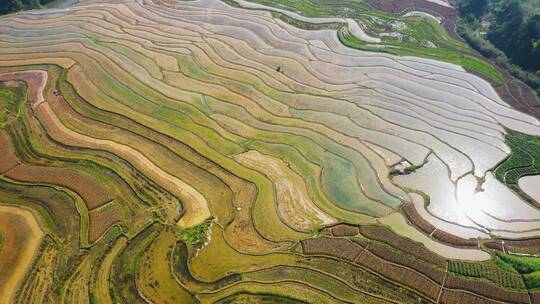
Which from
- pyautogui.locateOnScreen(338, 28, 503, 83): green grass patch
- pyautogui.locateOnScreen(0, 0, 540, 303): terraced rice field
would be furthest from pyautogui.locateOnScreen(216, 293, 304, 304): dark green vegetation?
pyautogui.locateOnScreen(338, 28, 503, 83): green grass patch

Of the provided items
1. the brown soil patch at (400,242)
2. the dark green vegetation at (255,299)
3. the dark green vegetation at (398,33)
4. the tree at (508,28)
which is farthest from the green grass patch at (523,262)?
the tree at (508,28)

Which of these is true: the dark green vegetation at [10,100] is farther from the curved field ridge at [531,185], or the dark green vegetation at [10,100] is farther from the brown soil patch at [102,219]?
the curved field ridge at [531,185]

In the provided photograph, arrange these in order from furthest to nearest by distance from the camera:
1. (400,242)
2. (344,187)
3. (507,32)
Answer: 1. (507,32)
2. (344,187)
3. (400,242)

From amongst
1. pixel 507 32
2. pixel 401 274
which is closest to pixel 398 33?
pixel 507 32

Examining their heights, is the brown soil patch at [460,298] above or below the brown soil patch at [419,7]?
below

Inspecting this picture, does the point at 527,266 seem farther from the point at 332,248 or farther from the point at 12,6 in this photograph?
the point at 12,6

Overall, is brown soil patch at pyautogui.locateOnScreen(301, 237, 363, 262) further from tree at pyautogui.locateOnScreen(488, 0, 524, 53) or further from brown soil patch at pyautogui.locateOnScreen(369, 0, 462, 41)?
brown soil patch at pyautogui.locateOnScreen(369, 0, 462, 41)
